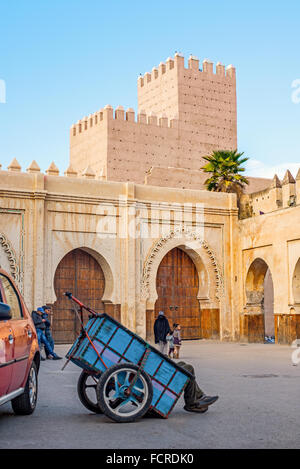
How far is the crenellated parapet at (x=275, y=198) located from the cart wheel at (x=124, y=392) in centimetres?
1596

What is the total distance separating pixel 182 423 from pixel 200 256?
1751 centimetres

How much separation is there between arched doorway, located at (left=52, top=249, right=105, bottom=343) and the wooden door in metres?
2.54

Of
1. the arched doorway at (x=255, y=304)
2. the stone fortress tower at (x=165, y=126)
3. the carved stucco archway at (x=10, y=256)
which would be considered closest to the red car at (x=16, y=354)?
the carved stucco archway at (x=10, y=256)

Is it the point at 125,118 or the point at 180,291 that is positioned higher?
the point at 125,118

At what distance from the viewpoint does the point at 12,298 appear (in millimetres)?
6961

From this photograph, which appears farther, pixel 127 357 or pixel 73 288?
pixel 73 288

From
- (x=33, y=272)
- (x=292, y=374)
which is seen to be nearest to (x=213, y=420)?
(x=292, y=374)

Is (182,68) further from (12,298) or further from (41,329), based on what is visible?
(12,298)

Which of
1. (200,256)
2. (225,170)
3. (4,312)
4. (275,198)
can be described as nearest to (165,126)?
(225,170)

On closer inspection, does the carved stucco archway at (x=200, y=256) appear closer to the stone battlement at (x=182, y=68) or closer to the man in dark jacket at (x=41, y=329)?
the man in dark jacket at (x=41, y=329)

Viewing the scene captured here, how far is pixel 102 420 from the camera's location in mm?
6543

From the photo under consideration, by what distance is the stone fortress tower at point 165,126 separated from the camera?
151ft

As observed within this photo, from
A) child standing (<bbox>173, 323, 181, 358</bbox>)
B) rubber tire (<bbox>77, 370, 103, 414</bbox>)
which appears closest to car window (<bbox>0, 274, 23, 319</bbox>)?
rubber tire (<bbox>77, 370, 103, 414</bbox>)
